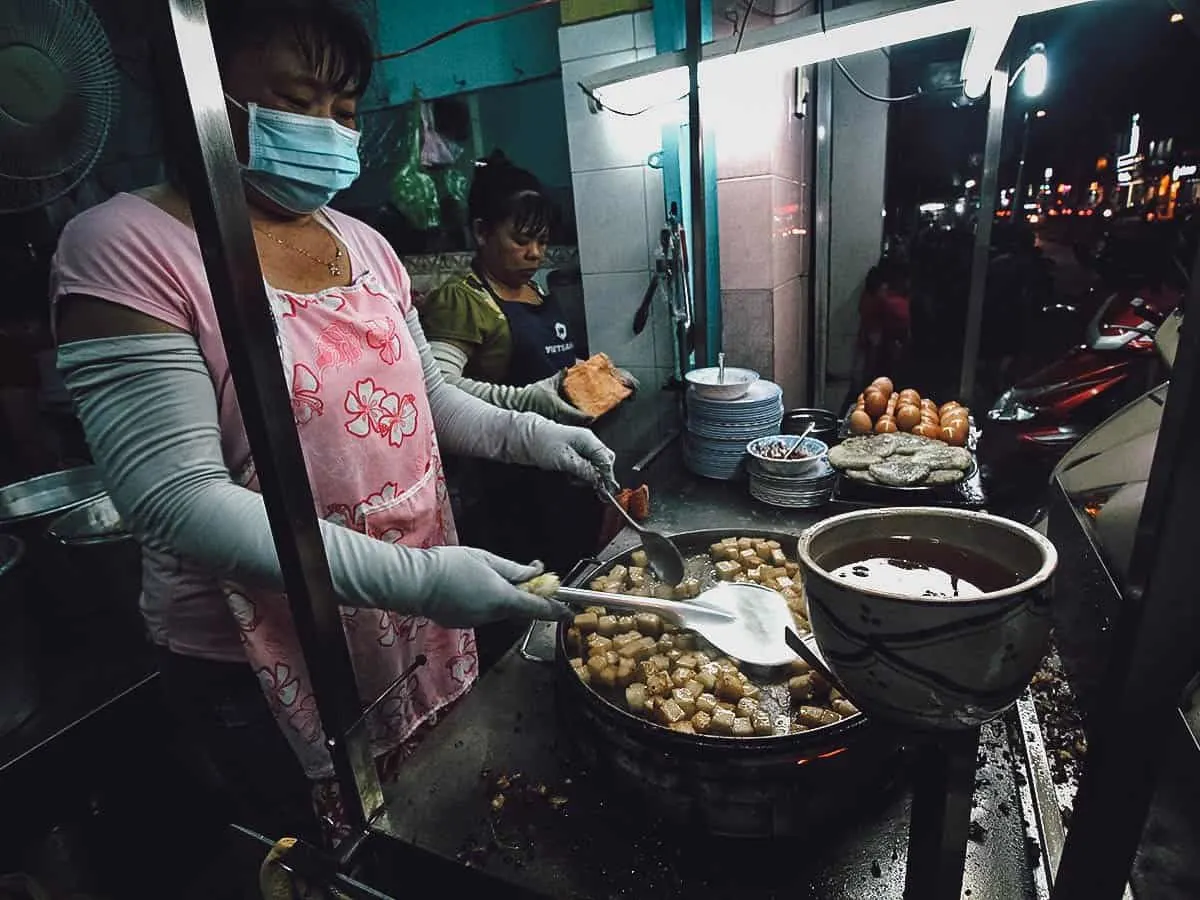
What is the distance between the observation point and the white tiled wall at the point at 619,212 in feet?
14.3

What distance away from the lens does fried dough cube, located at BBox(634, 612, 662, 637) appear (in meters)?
1.82

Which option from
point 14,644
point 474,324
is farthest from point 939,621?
point 14,644

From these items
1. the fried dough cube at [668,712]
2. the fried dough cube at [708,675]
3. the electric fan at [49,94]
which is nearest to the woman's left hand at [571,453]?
the fried dough cube at [708,675]

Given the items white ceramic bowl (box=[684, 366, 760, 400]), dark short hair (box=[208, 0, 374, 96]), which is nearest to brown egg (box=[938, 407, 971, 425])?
white ceramic bowl (box=[684, 366, 760, 400])

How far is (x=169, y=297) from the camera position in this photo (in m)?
1.40

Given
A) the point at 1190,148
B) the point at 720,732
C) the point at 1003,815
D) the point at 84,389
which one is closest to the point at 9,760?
the point at 84,389

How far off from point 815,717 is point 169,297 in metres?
1.72

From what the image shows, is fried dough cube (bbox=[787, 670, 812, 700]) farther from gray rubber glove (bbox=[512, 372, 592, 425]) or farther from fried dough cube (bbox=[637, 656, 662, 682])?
gray rubber glove (bbox=[512, 372, 592, 425])

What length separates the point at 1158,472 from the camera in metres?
0.63

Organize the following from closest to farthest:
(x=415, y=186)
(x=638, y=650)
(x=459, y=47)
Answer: (x=638, y=650), (x=459, y=47), (x=415, y=186)

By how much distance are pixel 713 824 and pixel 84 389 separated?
1.60 metres

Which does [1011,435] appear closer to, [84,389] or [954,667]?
Result: [954,667]

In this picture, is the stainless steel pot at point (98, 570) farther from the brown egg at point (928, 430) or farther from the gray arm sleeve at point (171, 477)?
the brown egg at point (928, 430)

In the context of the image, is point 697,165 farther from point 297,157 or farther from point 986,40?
point 297,157
